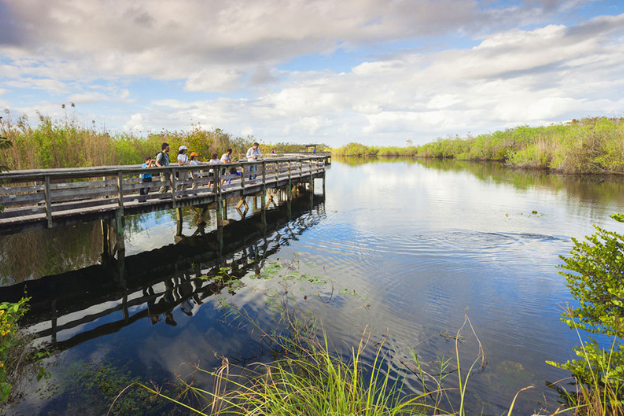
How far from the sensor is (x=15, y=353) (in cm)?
514

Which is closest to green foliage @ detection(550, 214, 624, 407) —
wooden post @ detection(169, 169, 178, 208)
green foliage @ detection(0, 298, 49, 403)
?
green foliage @ detection(0, 298, 49, 403)

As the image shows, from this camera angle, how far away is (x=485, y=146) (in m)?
67.6

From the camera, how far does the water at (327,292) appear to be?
5.69 m

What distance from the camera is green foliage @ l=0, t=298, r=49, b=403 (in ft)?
13.1

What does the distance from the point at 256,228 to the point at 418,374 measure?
36.4 feet

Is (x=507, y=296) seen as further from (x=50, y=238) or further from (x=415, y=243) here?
(x=50, y=238)

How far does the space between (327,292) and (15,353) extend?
18.7ft

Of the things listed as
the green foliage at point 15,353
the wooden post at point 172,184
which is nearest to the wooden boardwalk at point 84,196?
the wooden post at point 172,184

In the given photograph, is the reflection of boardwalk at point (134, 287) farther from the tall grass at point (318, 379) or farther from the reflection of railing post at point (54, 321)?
the tall grass at point (318, 379)

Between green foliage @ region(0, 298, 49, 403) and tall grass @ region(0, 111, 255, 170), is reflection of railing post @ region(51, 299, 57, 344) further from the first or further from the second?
tall grass @ region(0, 111, 255, 170)

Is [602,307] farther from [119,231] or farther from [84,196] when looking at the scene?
[84,196]

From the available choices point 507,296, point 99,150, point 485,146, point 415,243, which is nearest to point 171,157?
point 99,150

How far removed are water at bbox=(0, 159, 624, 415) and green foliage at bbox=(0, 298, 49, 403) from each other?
0.27m

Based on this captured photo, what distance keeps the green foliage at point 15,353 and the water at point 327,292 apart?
266 millimetres
